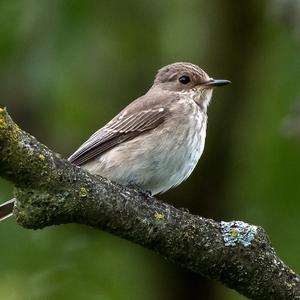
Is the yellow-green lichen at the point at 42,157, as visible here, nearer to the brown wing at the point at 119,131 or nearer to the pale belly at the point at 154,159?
the pale belly at the point at 154,159

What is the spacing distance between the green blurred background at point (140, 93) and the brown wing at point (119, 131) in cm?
149

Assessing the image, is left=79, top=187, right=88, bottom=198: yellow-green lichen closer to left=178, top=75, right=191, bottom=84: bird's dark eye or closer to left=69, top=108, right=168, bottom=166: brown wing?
left=69, top=108, right=168, bottom=166: brown wing

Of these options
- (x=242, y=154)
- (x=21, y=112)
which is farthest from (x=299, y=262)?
(x=21, y=112)

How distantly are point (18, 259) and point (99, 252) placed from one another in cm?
97

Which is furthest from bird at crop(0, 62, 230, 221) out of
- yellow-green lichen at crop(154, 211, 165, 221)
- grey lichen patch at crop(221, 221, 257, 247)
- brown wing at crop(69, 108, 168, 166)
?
yellow-green lichen at crop(154, 211, 165, 221)

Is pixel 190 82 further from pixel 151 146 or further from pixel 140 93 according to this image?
pixel 140 93

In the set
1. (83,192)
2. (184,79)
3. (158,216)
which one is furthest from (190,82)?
(83,192)

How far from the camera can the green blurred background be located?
28.9 feet

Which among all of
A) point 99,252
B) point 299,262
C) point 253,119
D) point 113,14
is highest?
point 113,14

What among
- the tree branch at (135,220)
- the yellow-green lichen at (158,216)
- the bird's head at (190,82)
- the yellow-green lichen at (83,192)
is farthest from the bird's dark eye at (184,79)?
the yellow-green lichen at (83,192)

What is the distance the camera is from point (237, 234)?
16.9 feet

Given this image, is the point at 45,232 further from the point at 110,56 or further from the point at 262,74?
the point at 262,74

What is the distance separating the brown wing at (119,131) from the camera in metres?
7.02

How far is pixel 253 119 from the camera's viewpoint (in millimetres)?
9961
